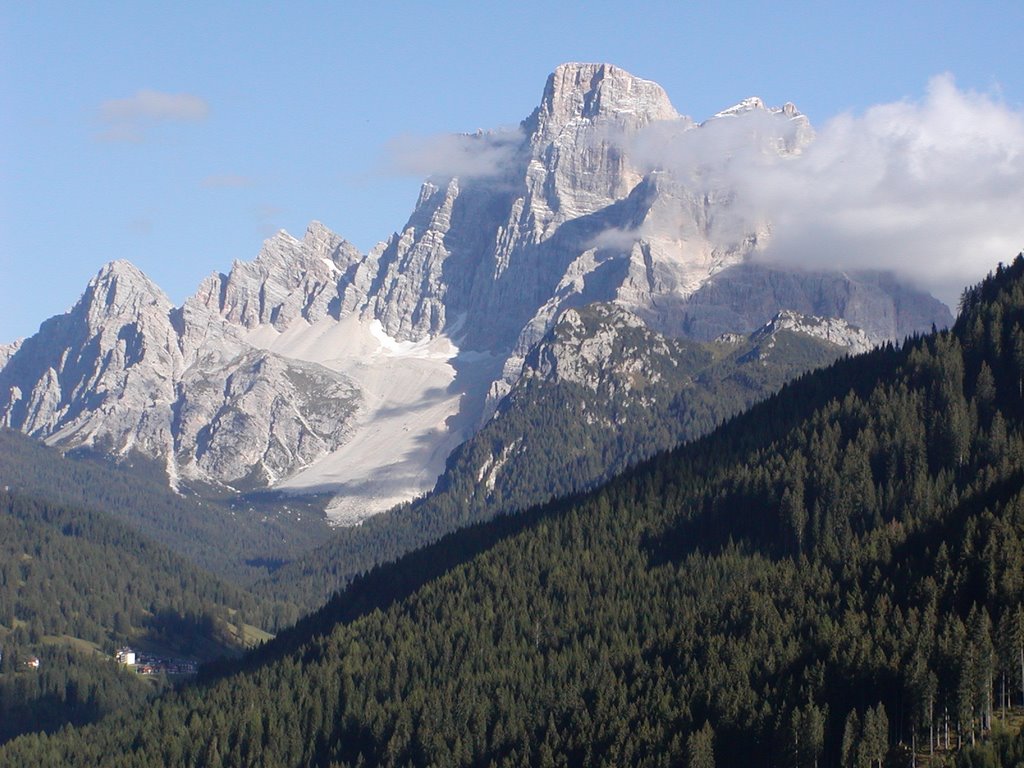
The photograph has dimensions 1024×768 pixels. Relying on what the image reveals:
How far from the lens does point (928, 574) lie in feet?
608

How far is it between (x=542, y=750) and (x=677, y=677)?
1579 centimetres

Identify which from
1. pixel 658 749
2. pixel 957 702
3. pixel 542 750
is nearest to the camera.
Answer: pixel 957 702

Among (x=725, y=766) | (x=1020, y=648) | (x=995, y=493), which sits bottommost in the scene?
(x=725, y=766)

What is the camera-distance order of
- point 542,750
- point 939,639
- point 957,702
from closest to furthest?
point 957,702
point 939,639
point 542,750

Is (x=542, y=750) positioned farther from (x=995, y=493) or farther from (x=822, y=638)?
(x=995, y=493)

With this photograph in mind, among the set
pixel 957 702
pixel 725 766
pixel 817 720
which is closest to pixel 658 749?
pixel 725 766

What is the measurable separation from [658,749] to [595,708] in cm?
1980

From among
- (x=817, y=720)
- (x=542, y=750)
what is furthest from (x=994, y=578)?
(x=542, y=750)

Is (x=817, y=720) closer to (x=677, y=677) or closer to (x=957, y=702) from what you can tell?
(x=957, y=702)

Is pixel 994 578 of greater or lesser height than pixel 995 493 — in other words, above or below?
below

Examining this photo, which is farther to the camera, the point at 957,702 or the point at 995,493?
the point at 995,493

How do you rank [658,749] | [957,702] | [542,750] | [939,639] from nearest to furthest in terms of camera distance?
[957,702], [939,639], [658,749], [542,750]

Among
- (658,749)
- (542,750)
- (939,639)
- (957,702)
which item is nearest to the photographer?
(957,702)

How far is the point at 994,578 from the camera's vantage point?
17175 cm
